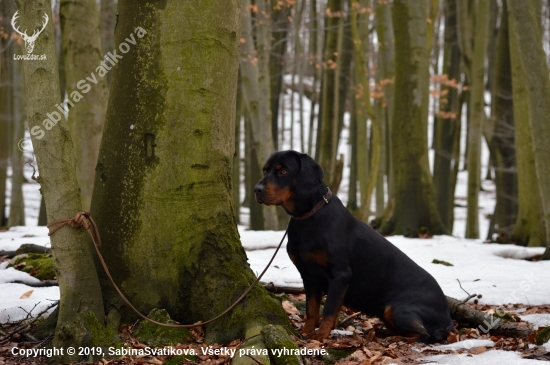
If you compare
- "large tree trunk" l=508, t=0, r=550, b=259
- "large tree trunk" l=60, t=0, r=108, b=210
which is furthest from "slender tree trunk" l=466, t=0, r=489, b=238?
"large tree trunk" l=60, t=0, r=108, b=210

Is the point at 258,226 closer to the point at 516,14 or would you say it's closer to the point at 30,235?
the point at 30,235

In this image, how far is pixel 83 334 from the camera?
3.95 m

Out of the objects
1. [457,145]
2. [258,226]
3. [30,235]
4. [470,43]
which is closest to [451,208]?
[457,145]

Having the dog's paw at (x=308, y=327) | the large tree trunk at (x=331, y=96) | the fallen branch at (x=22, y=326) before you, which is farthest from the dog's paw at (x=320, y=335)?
the large tree trunk at (x=331, y=96)

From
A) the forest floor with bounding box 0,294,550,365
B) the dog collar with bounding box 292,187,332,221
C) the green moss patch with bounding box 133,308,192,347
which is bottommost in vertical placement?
the forest floor with bounding box 0,294,550,365

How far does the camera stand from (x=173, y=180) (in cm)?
448

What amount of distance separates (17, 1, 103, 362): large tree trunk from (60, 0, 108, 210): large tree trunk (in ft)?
18.0

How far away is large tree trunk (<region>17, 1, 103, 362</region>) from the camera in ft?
12.9

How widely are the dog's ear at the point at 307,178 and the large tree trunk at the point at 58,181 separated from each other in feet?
5.40

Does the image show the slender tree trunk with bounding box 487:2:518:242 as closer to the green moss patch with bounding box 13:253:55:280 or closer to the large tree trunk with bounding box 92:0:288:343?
the green moss patch with bounding box 13:253:55:280

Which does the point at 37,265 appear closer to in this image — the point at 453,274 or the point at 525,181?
the point at 453,274

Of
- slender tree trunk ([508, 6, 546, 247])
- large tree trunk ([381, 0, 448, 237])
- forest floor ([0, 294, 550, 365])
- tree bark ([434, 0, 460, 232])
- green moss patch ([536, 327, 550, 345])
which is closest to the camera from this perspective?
forest floor ([0, 294, 550, 365])

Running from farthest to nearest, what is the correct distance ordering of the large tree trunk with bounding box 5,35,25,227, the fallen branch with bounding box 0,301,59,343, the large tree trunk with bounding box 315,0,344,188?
the large tree trunk with bounding box 5,35,25,227, the large tree trunk with bounding box 315,0,344,188, the fallen branch with bounding box 0,301,59,343

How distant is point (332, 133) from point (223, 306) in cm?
1152
